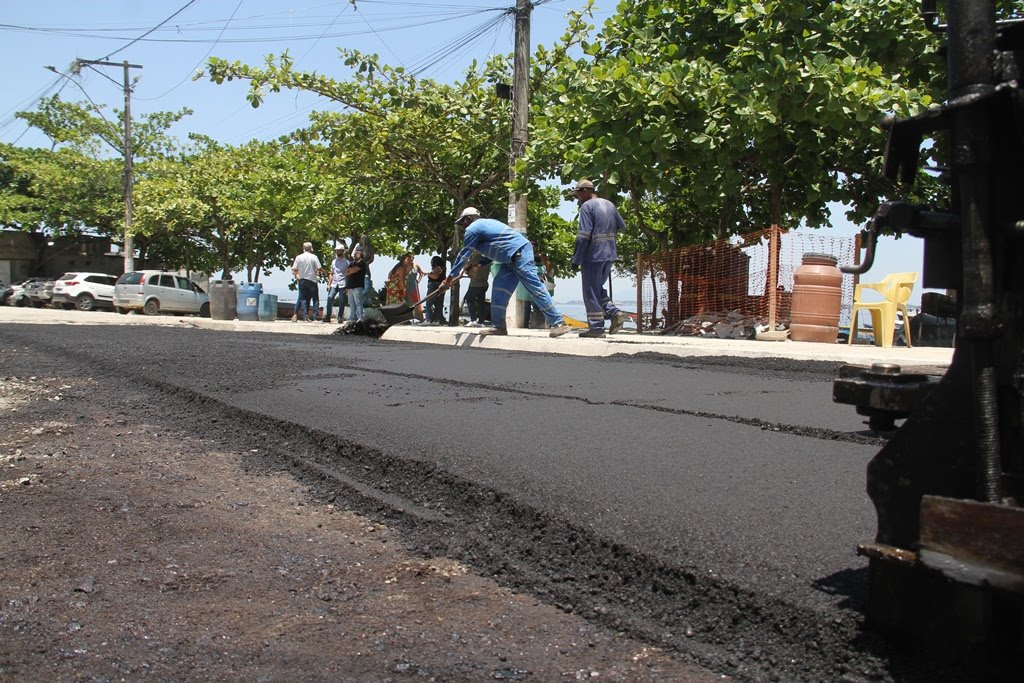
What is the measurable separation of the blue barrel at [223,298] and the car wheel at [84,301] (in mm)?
17355

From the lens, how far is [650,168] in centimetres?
1353

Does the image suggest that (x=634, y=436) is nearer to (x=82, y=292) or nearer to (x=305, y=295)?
(x=305, y=295)

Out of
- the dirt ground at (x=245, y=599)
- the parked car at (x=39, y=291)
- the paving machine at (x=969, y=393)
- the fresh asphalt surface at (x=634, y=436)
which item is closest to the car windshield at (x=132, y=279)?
the parked car at (x=39, y=291)

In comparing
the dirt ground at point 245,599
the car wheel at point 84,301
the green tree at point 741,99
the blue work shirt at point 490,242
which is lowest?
the dirt ground at point 245,599

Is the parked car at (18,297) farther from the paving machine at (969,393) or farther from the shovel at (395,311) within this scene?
the paving machine at (969,393)

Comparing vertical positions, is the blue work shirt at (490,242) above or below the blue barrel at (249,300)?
above

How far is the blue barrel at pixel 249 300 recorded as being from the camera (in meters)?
22.4

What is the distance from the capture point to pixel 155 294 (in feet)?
109

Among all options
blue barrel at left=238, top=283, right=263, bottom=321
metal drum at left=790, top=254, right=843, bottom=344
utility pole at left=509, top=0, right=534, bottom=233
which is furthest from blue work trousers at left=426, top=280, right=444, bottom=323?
metal drum at left=790, top=254, right=843, bottom=344

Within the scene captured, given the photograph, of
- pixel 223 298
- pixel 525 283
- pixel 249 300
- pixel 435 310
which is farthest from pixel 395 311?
pixel 223 298

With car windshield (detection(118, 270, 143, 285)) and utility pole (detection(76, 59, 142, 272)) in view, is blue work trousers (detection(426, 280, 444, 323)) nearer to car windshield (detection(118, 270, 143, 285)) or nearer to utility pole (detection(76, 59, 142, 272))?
car windshield (detection(118, 270, 143, 285))

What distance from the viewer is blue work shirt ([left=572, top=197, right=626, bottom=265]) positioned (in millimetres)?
11398

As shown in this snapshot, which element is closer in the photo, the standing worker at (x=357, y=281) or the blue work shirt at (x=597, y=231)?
the blue work shirt at (x=597, y=231)

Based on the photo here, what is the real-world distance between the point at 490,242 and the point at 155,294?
965 inches
